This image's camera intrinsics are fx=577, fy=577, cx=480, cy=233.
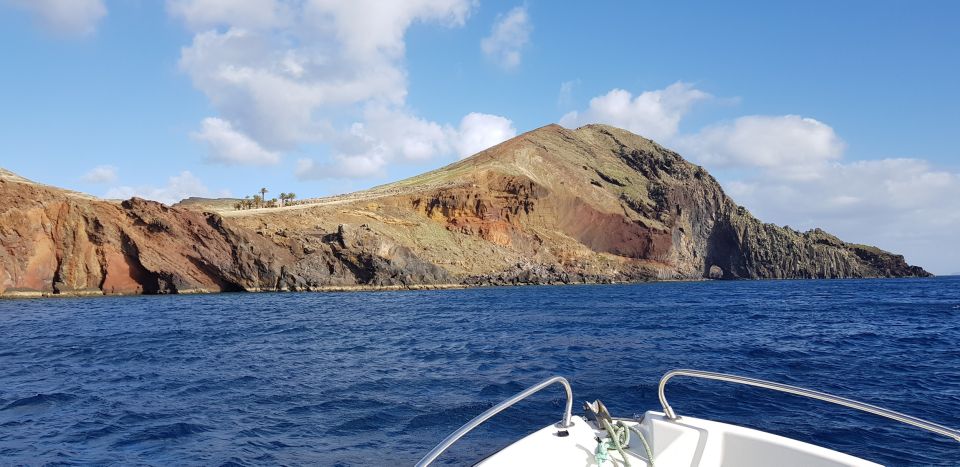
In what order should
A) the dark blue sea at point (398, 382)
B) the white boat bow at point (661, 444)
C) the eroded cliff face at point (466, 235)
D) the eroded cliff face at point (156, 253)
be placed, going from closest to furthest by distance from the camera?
the white boat bow at point (661, 444) → the dark blue sea at point (398, 382) → the eroded cliff face at point (156, 253) → the eroded cliff face at point (466, 235)

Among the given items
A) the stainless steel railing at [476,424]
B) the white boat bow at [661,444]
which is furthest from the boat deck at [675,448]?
the stainless steel railing at [476,424]

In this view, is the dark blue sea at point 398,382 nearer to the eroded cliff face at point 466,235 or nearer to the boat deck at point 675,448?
the boat deck at point 675,448

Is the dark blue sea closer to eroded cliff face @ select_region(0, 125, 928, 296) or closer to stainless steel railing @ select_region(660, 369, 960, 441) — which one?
stainless steel railing @ select_region(660, 369, 960, 441)

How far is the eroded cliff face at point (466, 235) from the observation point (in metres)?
55.4

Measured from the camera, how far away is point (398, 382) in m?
14.6

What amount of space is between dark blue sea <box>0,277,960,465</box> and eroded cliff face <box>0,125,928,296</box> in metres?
28.8

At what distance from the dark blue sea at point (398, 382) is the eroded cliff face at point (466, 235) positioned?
28.8m

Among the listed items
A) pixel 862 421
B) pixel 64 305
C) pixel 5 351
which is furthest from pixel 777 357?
pixel 64 305

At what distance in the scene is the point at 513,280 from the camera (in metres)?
86.1

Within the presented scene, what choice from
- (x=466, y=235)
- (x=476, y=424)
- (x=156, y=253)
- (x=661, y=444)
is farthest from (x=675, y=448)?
(x=466, y=235)

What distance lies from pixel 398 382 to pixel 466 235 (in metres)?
78.2

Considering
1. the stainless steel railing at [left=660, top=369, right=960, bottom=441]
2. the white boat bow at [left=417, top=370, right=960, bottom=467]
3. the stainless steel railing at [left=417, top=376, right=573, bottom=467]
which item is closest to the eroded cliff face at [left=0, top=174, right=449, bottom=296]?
the stainless steel railing at [left=417, top=376, right=573, bottom=467]

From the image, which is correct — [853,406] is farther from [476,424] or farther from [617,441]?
[476,424]

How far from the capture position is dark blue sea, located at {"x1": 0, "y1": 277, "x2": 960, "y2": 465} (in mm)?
9867
